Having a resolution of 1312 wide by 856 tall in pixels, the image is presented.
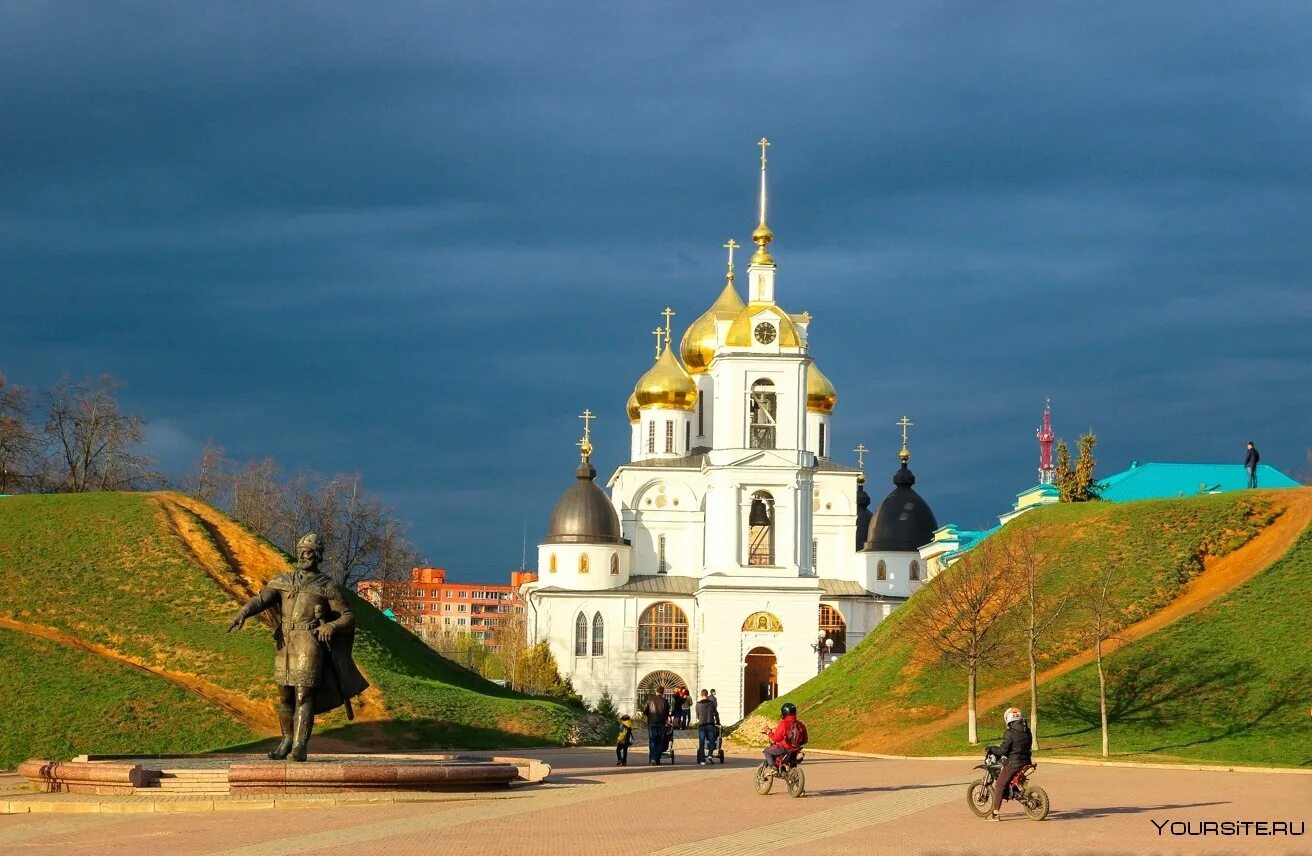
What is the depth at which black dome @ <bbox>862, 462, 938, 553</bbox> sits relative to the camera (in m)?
86.8

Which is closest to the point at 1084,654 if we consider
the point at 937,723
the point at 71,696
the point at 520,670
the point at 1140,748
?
the point at 937,723

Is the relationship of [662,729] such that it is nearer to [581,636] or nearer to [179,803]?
[179,803]

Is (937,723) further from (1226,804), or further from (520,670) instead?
(520,670)

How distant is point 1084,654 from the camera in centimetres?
4375

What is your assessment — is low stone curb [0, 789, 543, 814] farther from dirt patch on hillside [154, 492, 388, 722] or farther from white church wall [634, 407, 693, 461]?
white church wall [634, 407, 693, 461]

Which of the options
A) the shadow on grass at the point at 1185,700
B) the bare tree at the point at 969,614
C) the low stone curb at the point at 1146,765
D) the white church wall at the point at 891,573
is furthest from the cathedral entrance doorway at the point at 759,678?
the low stone curb at the point at 1146,765

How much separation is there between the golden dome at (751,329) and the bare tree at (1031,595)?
23.1m

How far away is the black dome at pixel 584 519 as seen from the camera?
3199 inches

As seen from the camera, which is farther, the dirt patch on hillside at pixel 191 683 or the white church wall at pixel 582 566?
the white church wall at pixel 582 566

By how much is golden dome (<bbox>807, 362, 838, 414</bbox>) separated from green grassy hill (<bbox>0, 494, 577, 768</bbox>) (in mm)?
44168

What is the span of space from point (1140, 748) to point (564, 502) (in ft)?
161

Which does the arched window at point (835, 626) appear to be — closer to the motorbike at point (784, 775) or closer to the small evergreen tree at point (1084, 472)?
the small evergreen tree at point (1084, 472)

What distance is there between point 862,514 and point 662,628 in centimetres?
1705

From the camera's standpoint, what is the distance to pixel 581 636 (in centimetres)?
8025
